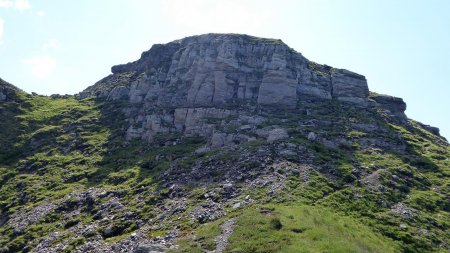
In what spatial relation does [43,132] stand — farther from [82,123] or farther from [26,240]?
[26,240]

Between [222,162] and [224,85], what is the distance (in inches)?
1522

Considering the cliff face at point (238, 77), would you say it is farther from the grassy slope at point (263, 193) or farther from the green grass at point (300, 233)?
the green grass at point (300, 233)

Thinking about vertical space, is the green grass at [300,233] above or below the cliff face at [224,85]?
below

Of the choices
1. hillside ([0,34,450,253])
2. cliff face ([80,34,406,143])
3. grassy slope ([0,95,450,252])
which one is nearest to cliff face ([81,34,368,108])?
cliff face ([80,34,406,143])

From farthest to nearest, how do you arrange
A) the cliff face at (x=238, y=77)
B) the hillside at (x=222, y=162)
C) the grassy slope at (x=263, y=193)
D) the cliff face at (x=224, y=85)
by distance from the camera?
the cliff face at (x=238, y=77) → the cliff face at (x=224, y=85) → the hillside at (x=222, y=162) → the grassy slope at (x=263, y=193)

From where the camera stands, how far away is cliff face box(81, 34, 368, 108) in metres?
104

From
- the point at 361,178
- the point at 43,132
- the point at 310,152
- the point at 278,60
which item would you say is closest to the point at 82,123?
the point at 43,132

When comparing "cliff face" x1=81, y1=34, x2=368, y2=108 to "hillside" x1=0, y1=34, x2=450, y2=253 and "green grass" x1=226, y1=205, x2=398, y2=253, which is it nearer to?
"hillside" x1=0, y1=34, x2=450, y2=253

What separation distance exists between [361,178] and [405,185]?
280 inches

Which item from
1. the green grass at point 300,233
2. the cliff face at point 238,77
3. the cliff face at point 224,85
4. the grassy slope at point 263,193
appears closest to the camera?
the green grass at point 300,233

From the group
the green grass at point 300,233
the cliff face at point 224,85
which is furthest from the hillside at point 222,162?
the cliff face at point 224,85

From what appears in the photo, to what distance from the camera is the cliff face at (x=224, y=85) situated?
9750 centimetres

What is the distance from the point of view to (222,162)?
232ft

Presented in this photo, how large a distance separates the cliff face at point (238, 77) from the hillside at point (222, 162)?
0.37 metres
